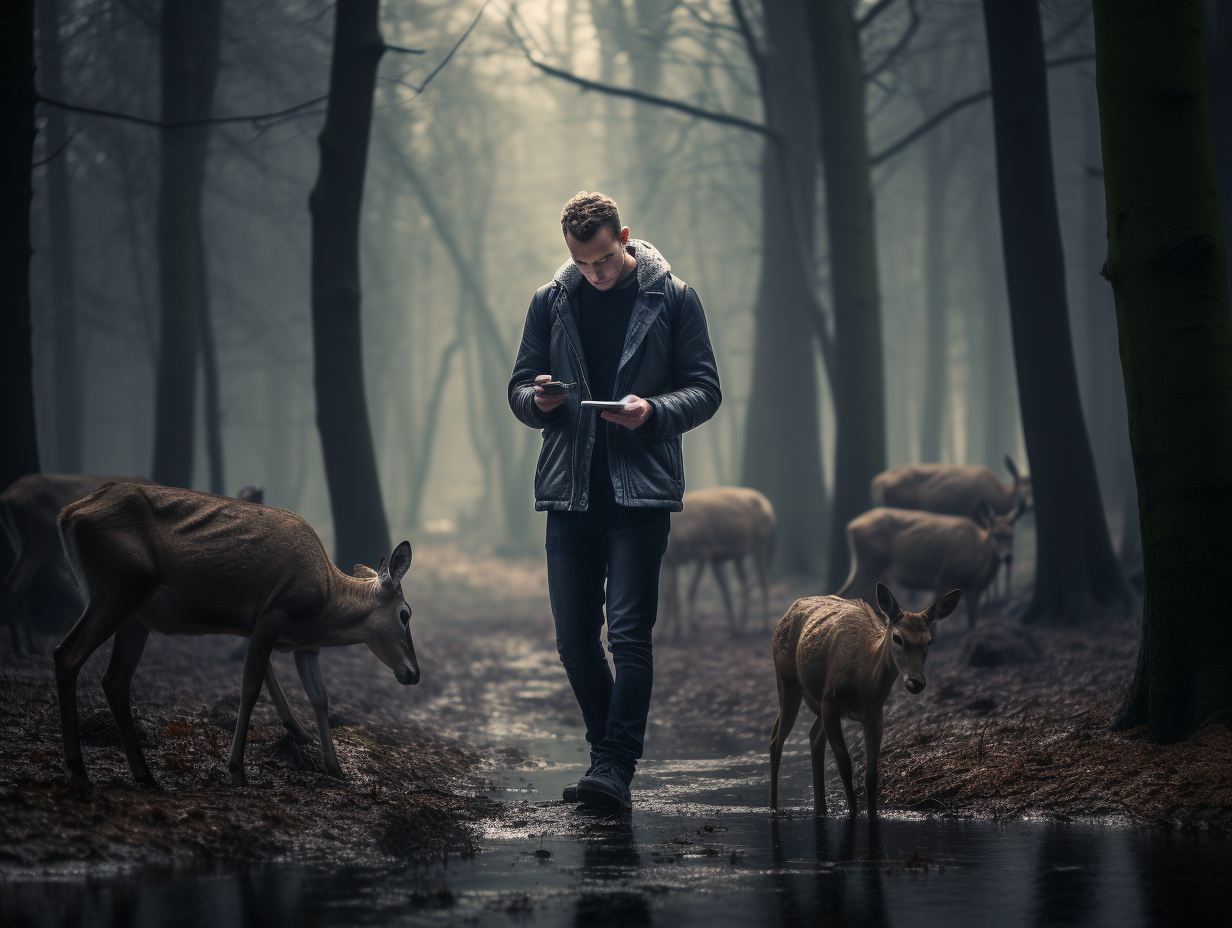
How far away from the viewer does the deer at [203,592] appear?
548 centimetres

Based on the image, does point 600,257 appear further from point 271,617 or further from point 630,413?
point 271,617

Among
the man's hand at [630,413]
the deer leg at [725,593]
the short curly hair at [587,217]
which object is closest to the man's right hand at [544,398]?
the man's hand at [630,413]

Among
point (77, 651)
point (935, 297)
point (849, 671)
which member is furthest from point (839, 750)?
point (935, 297)

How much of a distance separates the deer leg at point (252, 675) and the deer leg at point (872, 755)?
3016 millimetres

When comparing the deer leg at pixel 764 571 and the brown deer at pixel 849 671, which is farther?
the deer leg at pixel 764 571

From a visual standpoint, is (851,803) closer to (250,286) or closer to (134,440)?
(250,286)

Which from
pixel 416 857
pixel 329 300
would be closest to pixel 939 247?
pixel 329 300

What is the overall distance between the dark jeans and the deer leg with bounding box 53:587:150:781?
2.04 meters

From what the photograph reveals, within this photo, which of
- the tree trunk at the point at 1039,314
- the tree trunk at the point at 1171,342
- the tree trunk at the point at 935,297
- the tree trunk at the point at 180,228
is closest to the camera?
the tree trunk at the point at 1171,342

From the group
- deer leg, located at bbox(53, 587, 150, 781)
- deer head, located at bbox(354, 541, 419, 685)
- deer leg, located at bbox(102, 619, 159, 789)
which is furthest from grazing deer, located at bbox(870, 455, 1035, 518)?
deer leg, located at bbox(53, 587, 150, 781)

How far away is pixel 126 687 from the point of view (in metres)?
5.73

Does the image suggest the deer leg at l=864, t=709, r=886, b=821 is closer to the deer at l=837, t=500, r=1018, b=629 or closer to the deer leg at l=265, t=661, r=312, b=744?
the deer leg at l=265, t=661, r=312, b=744

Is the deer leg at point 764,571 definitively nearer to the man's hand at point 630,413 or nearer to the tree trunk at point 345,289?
the tree trunk at point 345,289

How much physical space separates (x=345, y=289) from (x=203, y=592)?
8.08 meters
